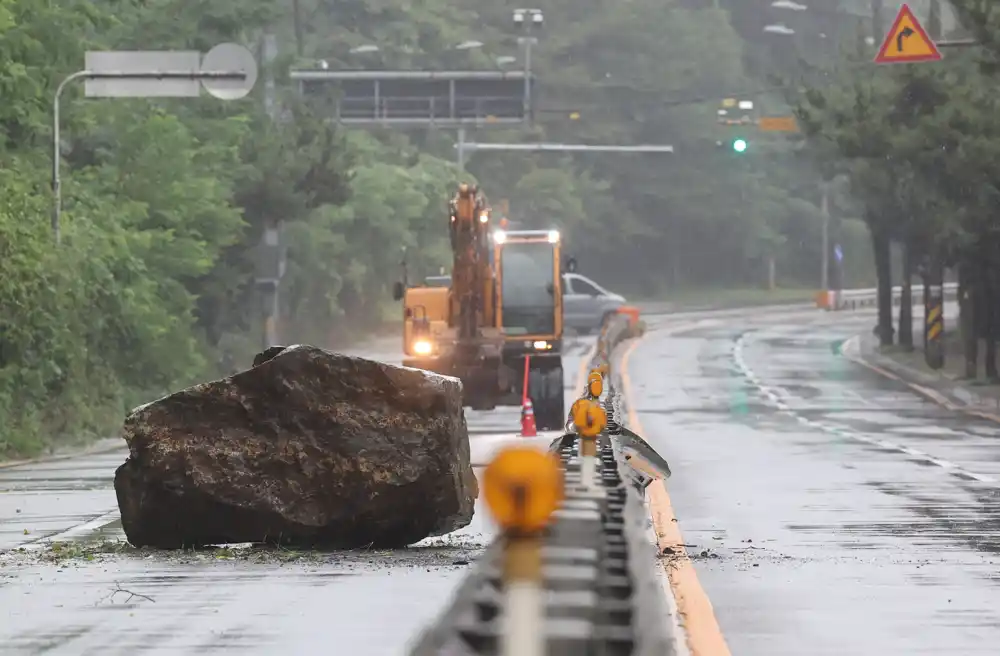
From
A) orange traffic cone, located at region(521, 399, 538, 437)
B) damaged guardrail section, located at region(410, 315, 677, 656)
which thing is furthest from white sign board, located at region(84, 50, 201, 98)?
damaged guardrail section, located at region(410, 315, 677, 656)

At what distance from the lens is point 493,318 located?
34.7m

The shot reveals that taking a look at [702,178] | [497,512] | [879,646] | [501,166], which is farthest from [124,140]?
[702,178]

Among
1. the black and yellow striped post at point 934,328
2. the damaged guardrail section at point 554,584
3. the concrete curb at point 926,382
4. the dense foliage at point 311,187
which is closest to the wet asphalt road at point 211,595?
the damaged guardrail section at point 554,584

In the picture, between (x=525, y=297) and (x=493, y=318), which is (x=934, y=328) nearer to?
(x=525, y=297)

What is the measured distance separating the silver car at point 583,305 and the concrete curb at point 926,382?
822cm

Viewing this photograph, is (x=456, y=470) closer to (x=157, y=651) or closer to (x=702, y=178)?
(x=157, y=651)

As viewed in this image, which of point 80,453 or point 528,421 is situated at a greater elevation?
point 528,421

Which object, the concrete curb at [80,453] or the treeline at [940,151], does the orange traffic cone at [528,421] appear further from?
the treeline at [940,151]

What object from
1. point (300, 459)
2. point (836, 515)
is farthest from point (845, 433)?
point (300, 459)

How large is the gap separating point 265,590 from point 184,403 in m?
2.72

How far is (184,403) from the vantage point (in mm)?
14945

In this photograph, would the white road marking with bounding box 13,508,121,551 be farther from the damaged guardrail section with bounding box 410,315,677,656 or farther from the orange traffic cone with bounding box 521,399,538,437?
the orange traffic cone with bounding box 521,399,538,437

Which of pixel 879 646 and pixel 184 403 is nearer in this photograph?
pixel 879 646

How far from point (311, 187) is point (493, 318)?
20.3 meters
